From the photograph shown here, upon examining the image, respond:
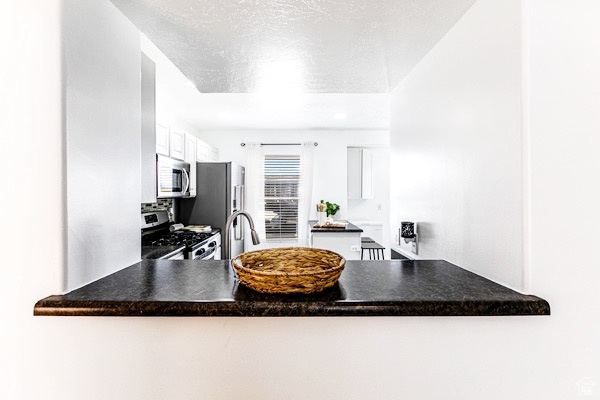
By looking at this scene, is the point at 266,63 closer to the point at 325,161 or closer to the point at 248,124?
the point at 248,124

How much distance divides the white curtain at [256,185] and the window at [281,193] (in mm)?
96

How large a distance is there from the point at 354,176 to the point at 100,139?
4844 millimetres

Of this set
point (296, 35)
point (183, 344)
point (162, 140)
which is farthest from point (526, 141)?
point (162, 140)

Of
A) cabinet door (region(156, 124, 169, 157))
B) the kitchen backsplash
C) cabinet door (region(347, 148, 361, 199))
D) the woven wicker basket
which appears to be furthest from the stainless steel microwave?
cabinet door (region(347, 148, 361, 199))

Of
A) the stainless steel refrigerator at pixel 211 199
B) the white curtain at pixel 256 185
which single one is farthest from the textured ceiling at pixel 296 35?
the white curtain at pixel 256 185

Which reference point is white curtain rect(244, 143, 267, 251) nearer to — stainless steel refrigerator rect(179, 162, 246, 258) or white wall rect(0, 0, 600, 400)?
stainless steel refrigerator rect(179, 162, 246, 258)

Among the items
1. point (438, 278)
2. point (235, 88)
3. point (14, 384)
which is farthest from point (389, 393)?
point (235, 88)

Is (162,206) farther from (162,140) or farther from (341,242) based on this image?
(341,242)

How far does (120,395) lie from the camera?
2.83 feet

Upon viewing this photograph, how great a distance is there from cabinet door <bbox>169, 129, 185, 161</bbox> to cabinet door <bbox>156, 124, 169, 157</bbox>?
95mm

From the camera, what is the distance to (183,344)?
87 cm

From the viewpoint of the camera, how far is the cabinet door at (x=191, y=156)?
12.0 ft

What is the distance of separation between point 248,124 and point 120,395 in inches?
167

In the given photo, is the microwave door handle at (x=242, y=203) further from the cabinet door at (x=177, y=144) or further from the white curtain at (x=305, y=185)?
the cabinet door at (x=177, y=144)
